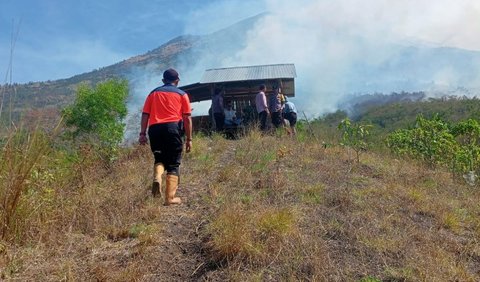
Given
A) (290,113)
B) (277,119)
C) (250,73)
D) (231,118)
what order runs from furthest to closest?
(250,73), (231,118), (290,113), (277,119)

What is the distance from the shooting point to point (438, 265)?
3170 mm

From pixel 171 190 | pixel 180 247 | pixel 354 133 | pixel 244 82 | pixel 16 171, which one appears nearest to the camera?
pixel 16 171

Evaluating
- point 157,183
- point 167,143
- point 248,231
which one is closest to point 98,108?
point 167,143

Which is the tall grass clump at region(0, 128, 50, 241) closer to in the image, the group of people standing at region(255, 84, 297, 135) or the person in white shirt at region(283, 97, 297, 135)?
the group of people standing at region(255, 84, 297, 135)

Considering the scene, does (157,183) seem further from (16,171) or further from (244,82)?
(244,82)

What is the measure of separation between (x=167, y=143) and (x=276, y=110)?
6.49m

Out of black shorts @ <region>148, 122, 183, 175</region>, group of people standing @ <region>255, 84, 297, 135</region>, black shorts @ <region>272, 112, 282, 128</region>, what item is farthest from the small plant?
black shorts @ <region>148, 122, 183, 175</region>

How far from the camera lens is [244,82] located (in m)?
14.0

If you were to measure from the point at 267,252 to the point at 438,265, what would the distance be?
129 cm

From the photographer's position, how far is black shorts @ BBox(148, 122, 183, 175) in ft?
16.3

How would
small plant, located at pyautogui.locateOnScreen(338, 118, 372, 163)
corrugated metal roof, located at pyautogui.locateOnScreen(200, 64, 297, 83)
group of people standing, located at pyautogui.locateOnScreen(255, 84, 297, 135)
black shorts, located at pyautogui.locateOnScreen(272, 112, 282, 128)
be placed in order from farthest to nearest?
corrugated metal roof, located at pyautogui.locateOnScreen(200, 64, 297, 83) → black shorts, located at pyautogui.locateOnScreen(272, 112, 282, 128) → group of people standing, located at pyautogui.locateOnScreen(255, 84, 297, 135) → small plant, located at pyautogui.locateOnScreen(338, 118, 372, 163)

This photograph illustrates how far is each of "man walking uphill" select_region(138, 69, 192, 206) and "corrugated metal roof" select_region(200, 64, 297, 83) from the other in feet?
27.7

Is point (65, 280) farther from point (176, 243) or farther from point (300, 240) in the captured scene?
point (300, 240)

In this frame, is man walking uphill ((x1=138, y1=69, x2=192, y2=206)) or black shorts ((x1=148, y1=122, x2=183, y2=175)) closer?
man walking uphill ((x1=138, y1=69, x2=192, y2=206))
